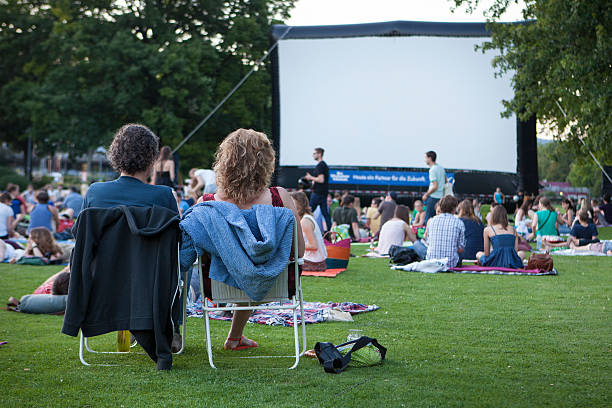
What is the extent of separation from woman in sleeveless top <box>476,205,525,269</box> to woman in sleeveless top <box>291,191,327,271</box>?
7.78 ft

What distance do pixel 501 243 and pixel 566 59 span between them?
14.8 feet

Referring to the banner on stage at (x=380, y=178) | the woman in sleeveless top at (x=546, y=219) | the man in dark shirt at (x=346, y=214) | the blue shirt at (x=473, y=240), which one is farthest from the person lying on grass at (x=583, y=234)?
the banner on stage at (x=380, y=178)

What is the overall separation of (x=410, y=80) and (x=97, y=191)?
61.9ft

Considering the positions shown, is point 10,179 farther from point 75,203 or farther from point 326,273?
point 326,273

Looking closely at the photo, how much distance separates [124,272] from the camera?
3678mm

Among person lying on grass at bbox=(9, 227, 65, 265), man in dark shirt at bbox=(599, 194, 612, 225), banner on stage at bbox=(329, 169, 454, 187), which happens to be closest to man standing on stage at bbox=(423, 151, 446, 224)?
person lying on grass at bbox=(9, 227, 65, 265)

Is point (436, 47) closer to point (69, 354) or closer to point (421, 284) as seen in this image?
point (421, 284)

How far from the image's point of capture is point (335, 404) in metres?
3.11

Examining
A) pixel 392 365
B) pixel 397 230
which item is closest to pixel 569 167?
pixel 397 230

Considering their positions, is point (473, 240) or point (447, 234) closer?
point (447, 234)

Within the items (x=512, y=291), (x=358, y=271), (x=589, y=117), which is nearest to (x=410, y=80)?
(x=589, y=117)

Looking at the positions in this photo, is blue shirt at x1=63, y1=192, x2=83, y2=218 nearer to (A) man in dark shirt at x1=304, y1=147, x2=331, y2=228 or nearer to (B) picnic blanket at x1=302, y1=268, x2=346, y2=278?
(A) man in dark shirt at x1=304, y1=147, x2=331, y2=228

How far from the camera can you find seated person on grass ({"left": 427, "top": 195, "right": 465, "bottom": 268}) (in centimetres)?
932

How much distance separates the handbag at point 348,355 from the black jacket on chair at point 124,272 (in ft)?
2.71
